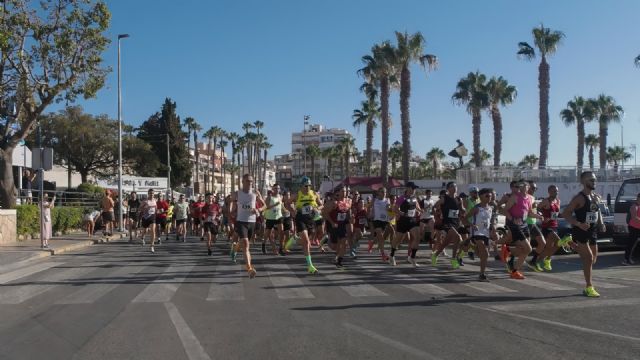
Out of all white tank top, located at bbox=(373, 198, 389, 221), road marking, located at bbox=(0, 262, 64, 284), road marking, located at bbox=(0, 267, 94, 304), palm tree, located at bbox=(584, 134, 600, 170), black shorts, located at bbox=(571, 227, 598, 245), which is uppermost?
palm tree, located at bbox=(584, 134, 600, 170)

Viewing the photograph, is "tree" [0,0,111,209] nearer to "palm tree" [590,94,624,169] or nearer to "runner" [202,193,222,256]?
"runner" [202,193,222,256]

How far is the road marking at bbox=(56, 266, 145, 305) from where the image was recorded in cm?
902

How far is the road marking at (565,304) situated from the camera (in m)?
8.15

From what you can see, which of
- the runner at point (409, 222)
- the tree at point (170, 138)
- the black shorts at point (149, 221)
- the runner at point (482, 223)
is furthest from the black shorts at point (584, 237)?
the tree at point (170, 138)

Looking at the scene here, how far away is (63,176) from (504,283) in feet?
211

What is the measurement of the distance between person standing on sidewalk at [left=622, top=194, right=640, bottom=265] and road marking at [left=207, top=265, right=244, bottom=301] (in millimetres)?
8756

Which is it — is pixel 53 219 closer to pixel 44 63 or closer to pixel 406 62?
pixel 44 63

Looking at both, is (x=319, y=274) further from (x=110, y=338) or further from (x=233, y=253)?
(x=110, y=338)

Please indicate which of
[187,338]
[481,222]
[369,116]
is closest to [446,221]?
[481,222]

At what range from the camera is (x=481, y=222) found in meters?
11.6

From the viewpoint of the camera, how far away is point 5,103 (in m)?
22.6

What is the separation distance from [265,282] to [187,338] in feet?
14.2

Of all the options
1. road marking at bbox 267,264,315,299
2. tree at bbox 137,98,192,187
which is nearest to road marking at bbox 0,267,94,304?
road marking at bbox 267,264,315,299

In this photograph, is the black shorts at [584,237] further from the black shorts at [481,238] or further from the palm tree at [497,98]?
the palm tree at [497,98]
